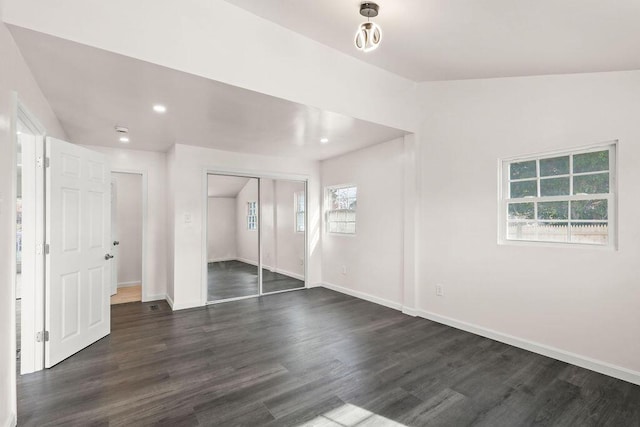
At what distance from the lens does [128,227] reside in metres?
6.03

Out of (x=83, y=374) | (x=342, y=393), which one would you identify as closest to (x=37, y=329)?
(x=83, y=374)

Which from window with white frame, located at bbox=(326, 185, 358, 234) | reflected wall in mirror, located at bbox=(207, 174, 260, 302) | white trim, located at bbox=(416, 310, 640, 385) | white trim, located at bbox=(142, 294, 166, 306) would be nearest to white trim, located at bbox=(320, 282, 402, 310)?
white trim, located at bbox=(416, 310, 640, 385)

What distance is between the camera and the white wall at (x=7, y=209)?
6.06ft

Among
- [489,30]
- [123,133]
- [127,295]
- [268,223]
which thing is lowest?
[127,295]

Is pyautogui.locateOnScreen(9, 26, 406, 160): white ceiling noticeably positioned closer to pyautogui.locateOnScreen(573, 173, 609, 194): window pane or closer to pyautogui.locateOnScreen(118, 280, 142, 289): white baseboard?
pyautogui.locateOnScreen(573, 173, 609, 194): window pane

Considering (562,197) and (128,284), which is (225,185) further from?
(562,197)

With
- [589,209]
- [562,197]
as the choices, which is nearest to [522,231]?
[562,197]

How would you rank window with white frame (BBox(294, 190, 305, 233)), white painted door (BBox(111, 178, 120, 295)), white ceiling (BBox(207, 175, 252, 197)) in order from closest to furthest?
white ceiling (BBox(207, 175, 252, 197)), white painted door (BBox(111, 178, 120, 295)), window with white frame (BBox(294, 190, 305, 233))

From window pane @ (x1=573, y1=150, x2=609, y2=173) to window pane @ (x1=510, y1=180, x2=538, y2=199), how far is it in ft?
1.22

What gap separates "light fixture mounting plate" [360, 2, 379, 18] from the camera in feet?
7.40

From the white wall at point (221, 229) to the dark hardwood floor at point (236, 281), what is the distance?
15 cm

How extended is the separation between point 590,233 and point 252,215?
4382 mm

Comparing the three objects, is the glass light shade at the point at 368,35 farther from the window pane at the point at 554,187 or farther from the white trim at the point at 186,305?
the white trim at the point at 186,305

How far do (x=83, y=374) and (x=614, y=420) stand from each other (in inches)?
161
